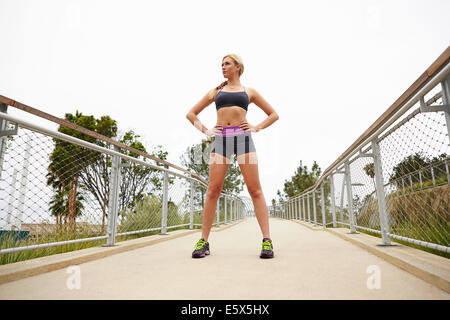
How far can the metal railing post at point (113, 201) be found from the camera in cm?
230

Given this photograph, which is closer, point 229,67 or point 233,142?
point 233,142

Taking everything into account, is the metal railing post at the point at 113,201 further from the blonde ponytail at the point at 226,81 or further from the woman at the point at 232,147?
the blonde ponytail at the point at 226,81

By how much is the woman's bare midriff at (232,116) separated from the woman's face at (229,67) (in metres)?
0.34

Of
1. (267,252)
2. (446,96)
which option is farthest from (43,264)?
(446,96)

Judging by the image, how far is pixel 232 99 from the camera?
85.9 inches

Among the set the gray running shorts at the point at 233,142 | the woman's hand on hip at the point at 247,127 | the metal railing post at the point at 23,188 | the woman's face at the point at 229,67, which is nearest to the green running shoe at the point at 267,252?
the gray running shorts at the point at 233,142

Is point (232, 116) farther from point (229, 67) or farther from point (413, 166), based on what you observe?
point (413, 166)

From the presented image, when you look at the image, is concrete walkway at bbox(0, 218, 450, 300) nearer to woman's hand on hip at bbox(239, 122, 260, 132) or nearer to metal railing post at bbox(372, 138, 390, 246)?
metal railing post at bbox(372, 138, 390, 246)

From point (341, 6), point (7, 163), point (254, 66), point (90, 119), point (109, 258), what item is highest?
point (341, 6)

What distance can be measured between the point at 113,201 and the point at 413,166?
8.43 feet
